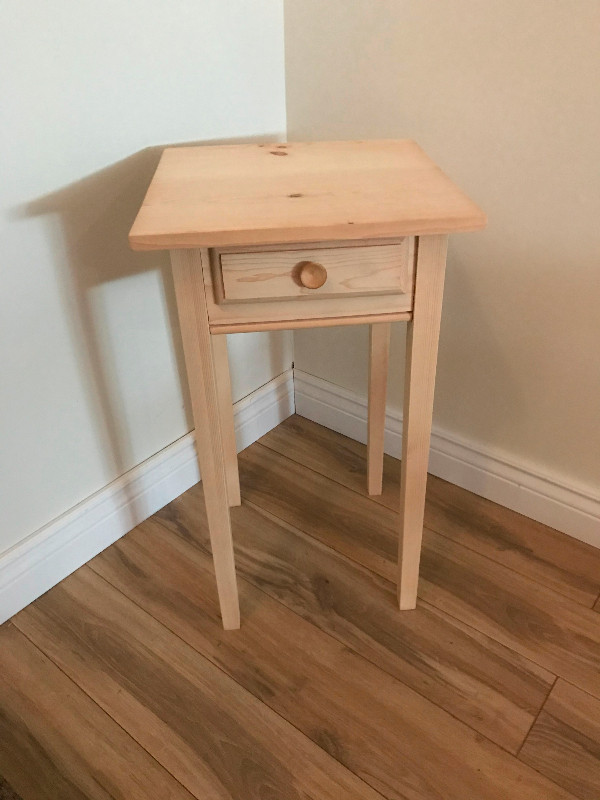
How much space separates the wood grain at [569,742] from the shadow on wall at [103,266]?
89cm

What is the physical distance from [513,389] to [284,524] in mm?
550

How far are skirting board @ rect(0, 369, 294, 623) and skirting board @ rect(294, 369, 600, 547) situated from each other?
0.16 meters

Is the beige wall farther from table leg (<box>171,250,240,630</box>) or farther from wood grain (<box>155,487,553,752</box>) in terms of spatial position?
table leg (<box>171,250,240,630</box>)

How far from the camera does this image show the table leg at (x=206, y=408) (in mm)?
786

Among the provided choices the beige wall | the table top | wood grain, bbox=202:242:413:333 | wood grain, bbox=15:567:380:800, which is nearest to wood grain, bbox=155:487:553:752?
wood grain, bbox=15:567:380:800

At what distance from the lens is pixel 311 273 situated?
2.59 ft

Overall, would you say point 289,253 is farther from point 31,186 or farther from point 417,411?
point 31,186

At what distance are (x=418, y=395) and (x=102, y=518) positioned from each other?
71 cm

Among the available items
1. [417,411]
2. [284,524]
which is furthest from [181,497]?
[417,411]

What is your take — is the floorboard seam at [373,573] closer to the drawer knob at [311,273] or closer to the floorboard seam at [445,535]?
the floorboard seam at [445,535]

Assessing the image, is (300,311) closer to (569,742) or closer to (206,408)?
(206,408)

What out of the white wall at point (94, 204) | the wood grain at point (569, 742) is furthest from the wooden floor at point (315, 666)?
the white wall at point (94, 204)

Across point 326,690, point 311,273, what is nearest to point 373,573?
point 326,690

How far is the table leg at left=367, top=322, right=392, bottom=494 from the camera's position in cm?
118
